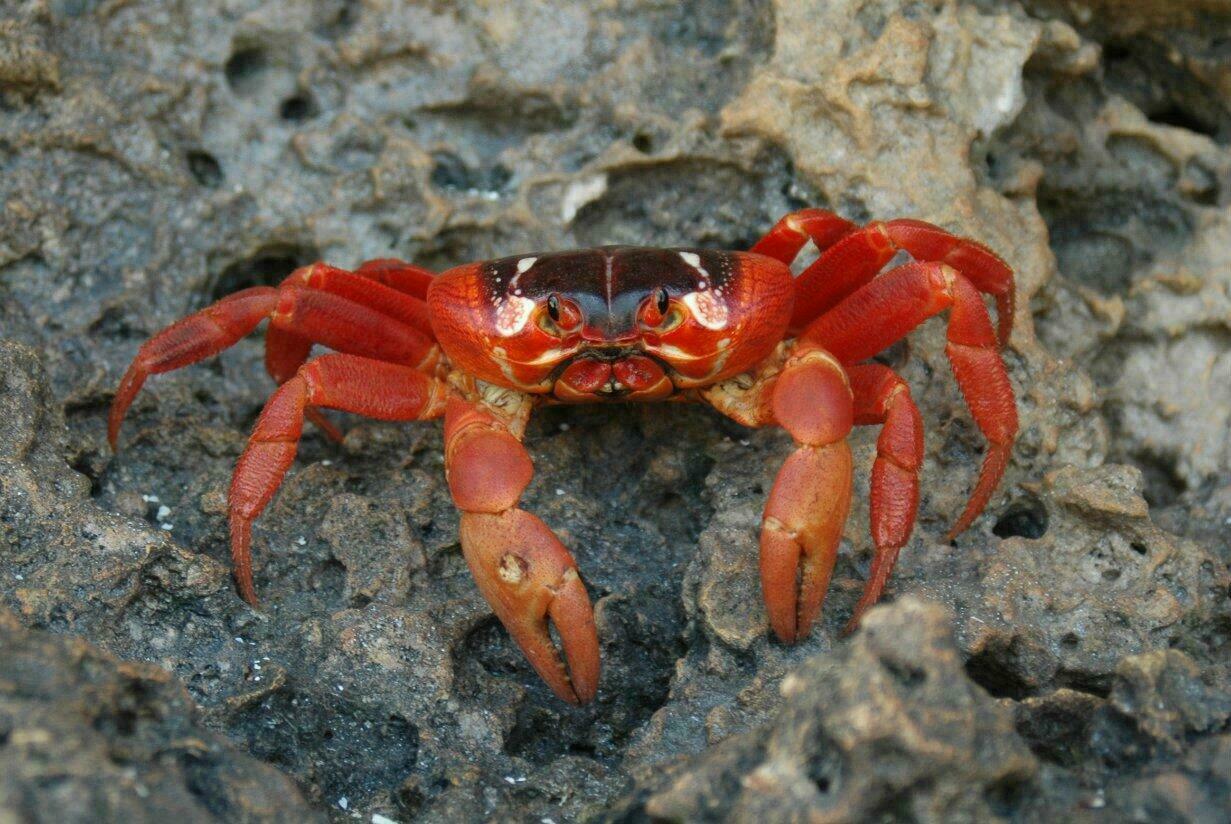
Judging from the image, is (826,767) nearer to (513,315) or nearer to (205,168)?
(513,315)

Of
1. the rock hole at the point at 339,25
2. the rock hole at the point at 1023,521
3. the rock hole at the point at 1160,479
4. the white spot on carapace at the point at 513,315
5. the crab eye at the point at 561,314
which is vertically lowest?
the rock hole at the point at 1160,479

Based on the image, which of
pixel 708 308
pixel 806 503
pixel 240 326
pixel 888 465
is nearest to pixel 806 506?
pixel 806 503

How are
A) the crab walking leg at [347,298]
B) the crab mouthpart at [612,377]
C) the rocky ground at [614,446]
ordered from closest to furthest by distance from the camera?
the rocky ground at [614,446], the crab mouthpart at [612,377], the crab walking leg at [347,298]

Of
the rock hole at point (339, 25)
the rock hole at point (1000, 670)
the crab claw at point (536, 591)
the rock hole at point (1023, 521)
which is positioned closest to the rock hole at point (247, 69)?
the rock hole at point (339, 25)

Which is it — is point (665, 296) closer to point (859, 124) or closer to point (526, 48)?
point (859, 124)

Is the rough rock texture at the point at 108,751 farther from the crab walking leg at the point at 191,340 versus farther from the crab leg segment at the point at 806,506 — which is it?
the crab walking leg at the point at 191,340

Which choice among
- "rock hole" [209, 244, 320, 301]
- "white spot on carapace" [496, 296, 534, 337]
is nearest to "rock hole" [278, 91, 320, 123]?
"rock hole" [209, 244, 320, 301]

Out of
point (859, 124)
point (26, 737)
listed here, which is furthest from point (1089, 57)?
point (26, 737)
